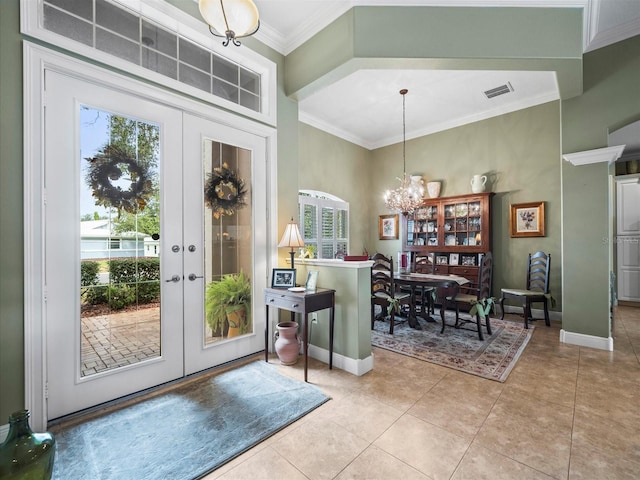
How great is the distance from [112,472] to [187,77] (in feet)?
10.0

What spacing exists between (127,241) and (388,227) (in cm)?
510

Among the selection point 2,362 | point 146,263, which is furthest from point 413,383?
point 2,362

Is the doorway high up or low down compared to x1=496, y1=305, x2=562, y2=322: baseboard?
up

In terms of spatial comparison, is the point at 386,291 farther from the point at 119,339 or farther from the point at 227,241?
the point at 119,339

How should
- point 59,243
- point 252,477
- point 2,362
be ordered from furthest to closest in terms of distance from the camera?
point 59,243
point 2,362
point 252,477

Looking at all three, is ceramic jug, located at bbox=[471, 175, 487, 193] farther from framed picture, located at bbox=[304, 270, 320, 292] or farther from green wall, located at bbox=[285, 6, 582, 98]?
framed picture, located at bbox=[304, 270, 320, 292]

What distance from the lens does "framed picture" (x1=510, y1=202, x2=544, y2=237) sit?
15.6ft

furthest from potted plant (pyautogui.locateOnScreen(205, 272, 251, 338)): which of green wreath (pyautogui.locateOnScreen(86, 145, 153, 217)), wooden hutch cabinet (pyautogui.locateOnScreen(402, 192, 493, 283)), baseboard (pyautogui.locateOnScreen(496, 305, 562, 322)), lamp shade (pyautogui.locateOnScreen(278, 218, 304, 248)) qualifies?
baseboard (pyautogui.locateOnScreen(496, 305, 562, 322))

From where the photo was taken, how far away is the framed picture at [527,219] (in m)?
4.76

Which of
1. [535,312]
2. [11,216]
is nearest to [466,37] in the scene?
[11,216]

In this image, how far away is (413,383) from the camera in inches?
105

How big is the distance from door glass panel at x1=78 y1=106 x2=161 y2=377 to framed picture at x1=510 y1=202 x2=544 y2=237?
5.28 metres

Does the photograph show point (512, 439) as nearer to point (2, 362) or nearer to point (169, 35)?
point (2, 362)

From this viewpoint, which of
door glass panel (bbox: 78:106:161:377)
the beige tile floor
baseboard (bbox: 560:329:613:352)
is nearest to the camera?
the beige tile floor
